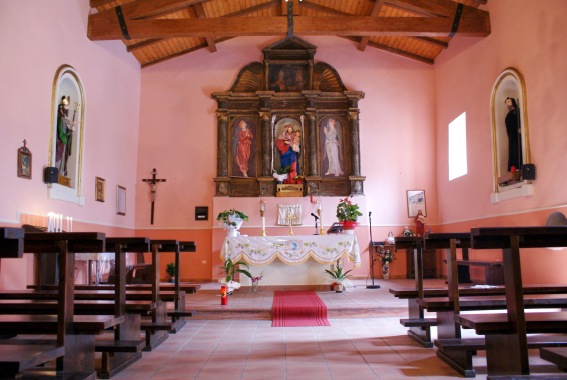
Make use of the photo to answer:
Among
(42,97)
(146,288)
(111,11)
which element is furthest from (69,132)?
(146,288)

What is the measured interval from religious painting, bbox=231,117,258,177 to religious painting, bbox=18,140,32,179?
528cm

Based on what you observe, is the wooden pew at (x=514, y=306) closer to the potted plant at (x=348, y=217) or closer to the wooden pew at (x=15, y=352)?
the wooden pew at (x=15, y=352)

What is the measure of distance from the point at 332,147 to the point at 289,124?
1155mm

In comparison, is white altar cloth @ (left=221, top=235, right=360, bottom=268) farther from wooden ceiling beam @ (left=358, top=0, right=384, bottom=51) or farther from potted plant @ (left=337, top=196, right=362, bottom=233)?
wooden ceiling beam @ (left=358, top=0, right=384, bottom=51)

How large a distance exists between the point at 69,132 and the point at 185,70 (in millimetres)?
4266

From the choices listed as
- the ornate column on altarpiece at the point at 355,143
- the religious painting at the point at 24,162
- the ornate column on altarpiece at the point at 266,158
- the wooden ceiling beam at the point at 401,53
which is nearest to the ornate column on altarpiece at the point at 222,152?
the ornate column on altarpiece at the point at 266,158

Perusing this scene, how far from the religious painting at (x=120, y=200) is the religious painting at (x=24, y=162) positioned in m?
3.47

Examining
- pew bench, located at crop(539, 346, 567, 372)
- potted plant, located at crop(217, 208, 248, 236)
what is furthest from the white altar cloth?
pew bench, located at crop(539, 346, 567, 372)

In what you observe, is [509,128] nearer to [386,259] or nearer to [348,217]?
[348,217]

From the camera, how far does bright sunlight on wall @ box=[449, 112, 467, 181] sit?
34.3ft

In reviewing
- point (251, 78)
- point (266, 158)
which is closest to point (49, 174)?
point (266, 158)

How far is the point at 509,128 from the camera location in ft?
27.7

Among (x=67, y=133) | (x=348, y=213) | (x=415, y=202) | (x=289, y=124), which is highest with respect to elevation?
(x=289, y=124)

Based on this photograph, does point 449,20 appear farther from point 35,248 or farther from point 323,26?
point 35,248
